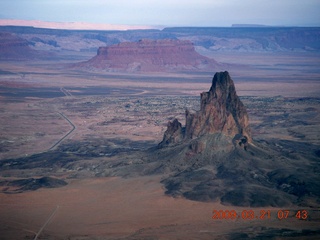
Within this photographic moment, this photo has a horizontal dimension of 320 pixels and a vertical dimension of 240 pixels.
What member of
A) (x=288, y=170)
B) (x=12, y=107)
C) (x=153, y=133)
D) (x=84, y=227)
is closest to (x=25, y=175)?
(x=84, y=227)

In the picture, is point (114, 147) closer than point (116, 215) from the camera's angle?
No

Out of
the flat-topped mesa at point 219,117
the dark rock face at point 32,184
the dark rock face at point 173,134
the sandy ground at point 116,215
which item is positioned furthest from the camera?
the dark rock face at point 173,134

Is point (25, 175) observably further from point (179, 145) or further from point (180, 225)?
point (180, 225)

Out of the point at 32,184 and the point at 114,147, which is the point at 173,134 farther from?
the point at 32,184

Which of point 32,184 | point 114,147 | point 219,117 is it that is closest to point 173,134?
point 219,117

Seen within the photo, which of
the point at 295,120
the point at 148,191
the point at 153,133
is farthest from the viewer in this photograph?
the point at 295,120
